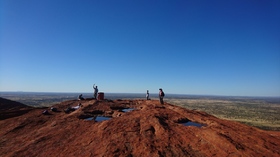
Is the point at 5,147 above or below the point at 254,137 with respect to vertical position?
below

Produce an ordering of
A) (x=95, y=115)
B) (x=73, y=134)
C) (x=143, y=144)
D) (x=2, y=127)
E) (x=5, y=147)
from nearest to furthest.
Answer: (x=143, y=144)
(x=5, y=147)
(x=73, y=134)
(x=2, y=127)
(x=95, y=115)

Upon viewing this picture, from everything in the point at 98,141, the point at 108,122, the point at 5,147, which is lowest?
the point at 5,147

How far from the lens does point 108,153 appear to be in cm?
1007

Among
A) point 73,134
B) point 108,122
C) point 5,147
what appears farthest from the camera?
point 108,122

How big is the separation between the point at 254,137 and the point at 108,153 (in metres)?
10.1

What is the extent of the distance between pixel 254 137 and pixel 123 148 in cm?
924

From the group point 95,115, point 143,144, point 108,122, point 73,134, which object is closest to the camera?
point 143,144

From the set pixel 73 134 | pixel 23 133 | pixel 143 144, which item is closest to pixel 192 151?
pixel 143 144

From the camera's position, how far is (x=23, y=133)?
1482cm

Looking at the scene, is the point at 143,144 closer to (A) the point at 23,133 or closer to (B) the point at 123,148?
(B) the point at 123,148

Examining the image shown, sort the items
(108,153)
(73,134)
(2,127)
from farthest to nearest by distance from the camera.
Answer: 1. (2,127)
2. (73,134)
3. (108,153)

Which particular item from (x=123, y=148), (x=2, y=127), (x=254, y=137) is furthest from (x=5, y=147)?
(x=254, y=137)

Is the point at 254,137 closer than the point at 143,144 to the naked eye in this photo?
No

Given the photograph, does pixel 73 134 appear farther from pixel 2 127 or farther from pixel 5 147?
pixel 2 127
